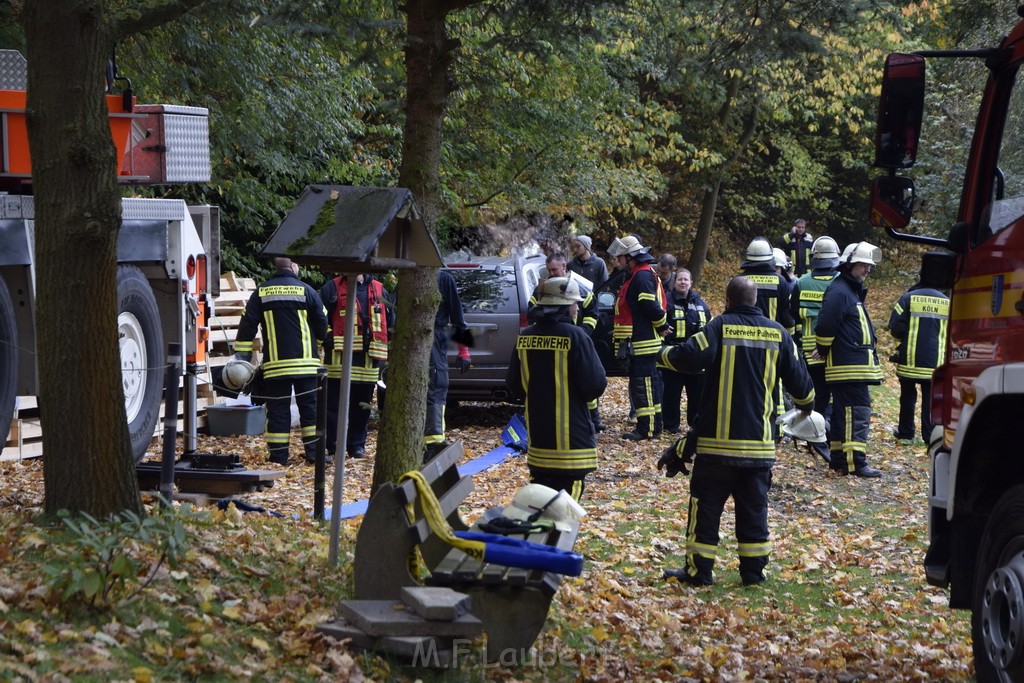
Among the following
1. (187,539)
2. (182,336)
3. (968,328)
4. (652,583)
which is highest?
(968,328)

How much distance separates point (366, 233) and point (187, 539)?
1872 millimetres

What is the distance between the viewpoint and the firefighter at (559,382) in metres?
7.79

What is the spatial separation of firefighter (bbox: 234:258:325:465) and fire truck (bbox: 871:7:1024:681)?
23.8ft

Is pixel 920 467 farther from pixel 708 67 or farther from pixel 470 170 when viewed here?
pixel 470 170

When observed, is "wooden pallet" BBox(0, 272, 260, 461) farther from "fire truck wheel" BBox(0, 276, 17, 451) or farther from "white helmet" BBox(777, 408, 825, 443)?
"white helmet" BBox(777, 408, 825, 443)

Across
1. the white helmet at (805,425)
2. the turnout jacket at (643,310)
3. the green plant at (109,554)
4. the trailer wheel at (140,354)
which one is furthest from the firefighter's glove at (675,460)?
the turnout jacket at (643,310)

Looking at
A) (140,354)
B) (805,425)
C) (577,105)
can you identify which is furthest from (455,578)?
(577,105)

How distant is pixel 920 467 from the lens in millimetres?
12516

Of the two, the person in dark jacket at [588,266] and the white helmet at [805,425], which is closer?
the white helmet at [805,425]

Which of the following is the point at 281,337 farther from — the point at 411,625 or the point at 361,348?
the point at 411,625

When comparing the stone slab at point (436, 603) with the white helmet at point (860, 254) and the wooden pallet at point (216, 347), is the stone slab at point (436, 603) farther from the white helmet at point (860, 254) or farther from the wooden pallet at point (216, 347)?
the white helmet at point (860, 254)

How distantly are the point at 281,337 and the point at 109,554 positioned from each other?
6.53 metres

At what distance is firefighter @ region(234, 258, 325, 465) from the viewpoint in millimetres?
11648

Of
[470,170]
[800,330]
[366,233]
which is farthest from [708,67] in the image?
[470,170]
